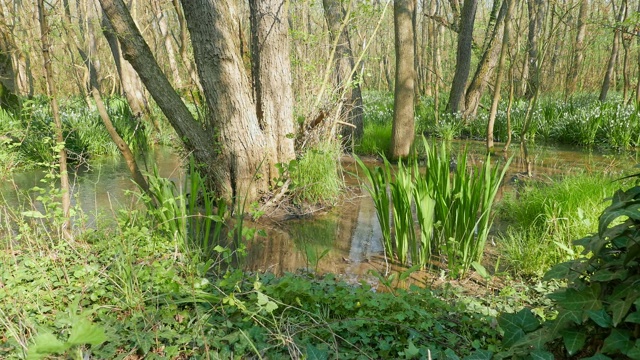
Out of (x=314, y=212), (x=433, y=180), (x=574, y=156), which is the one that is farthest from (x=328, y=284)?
(x=574, y=156)

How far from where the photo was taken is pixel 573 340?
159cm

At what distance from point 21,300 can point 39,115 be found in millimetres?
6796

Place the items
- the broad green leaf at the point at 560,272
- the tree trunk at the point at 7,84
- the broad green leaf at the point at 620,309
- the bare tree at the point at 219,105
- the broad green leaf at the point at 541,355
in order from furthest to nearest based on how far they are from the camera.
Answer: the tree trunk at the point at 7,84
the bare tree at the point at 219,105
the broad green leaf at the point at 560,272
the broad green leaf at the point at 541,355
the broad green leaf at the point at 620,309

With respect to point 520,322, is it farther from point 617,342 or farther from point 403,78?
point 403,78

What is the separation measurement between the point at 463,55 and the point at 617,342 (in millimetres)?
9523

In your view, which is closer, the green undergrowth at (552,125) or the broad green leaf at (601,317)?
the broad green leaf at (601,317)

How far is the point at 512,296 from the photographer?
115 inches

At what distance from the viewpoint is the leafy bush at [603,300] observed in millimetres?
1468

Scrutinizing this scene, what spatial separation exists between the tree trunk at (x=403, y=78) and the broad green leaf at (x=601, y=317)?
5.46 metres

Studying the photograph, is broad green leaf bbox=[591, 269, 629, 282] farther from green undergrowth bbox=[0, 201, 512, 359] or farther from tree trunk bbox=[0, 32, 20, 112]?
tree trunk bbox=[0, 32, 20, 112]

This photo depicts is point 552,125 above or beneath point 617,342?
above

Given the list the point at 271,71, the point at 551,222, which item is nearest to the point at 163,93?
the point at 271,71

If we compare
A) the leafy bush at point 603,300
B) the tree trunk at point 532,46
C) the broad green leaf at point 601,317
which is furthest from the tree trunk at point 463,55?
the broad green leaf at point 601,317

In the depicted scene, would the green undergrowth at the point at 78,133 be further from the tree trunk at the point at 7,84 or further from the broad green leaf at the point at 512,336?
the broad green leaf at the point at 512,336
